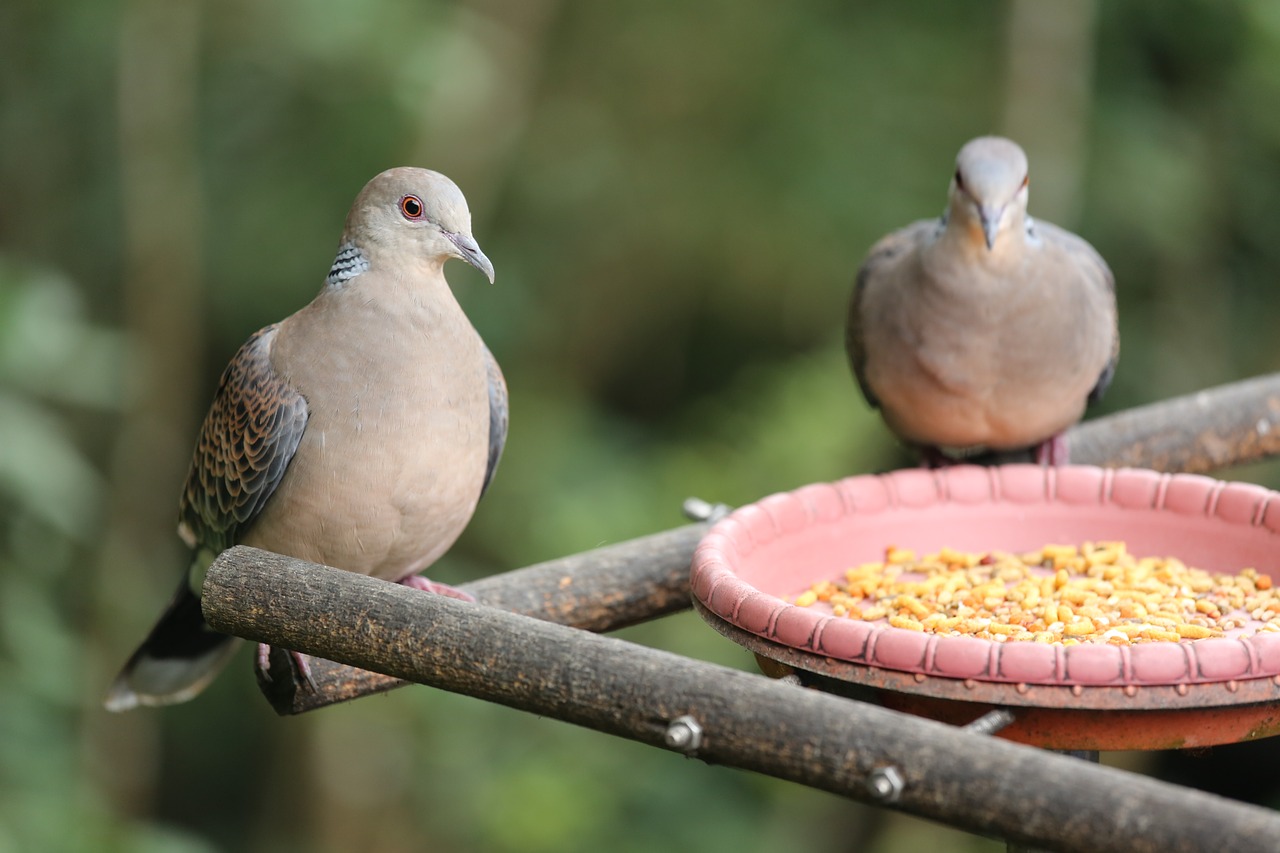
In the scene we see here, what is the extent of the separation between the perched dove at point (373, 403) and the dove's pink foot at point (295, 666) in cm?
20

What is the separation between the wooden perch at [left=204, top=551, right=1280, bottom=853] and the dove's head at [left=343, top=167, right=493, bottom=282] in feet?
2.02

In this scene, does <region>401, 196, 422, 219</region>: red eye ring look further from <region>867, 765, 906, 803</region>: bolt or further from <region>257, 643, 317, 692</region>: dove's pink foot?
<region>867, 765, 906, 803</region>: bolt

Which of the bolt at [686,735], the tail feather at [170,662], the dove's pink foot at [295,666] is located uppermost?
the bolt at [686,735]

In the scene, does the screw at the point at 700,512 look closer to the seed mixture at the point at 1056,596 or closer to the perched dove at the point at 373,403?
the seed mixture at the point at 1056,596

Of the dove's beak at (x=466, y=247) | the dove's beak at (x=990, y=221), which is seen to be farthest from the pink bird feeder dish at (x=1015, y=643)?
the dove's beak at (x=466, y=247)

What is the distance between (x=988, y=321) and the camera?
3.08 metres

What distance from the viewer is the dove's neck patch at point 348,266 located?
2.52 metres

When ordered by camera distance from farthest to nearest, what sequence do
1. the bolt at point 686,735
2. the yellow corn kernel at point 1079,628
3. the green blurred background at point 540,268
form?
the green blurred background at point 540,268
the yellow corn kernel at point 1079,628
the bolt at point 686,735

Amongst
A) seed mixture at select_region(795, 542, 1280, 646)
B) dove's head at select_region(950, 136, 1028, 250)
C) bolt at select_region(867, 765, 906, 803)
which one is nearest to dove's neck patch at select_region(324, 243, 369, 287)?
seed mixture at select_region(795, 542, 1280, 646)

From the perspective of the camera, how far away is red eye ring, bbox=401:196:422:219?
8.09 feet

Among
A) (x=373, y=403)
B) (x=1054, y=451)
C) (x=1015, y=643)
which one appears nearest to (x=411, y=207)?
(x=373, y=403)

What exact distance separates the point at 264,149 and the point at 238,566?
138 inches

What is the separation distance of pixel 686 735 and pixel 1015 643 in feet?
1.51

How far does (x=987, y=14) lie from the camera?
20.3ft
